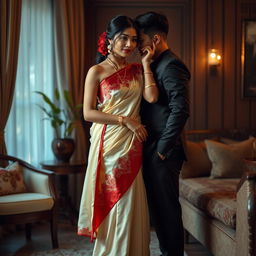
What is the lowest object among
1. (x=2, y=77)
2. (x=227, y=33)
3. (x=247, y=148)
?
(x=247, y=148)

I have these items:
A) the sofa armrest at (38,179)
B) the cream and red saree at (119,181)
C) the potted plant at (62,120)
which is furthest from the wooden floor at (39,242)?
the cream and red saree at (119,181)

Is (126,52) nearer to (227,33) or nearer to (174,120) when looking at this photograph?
(174,120)

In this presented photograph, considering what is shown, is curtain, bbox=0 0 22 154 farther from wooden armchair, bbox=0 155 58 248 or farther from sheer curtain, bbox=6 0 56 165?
wooden armchair, bbox=0 155 58 248

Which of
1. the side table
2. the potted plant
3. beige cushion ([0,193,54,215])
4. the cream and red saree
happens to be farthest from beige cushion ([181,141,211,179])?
the cream and red saree

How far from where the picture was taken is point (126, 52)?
2617mm

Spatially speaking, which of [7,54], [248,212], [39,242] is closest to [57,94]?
[7,54]

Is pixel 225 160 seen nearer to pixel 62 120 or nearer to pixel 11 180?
pixel 62 120

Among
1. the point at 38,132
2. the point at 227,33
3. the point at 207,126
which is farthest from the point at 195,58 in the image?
the point at 38,132

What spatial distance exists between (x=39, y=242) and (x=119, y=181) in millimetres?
1684

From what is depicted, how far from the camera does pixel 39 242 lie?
3.92 m

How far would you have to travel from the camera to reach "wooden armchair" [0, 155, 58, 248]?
3.53 m

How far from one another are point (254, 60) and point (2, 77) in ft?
9.27

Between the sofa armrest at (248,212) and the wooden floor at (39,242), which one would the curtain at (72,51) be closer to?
the wooden floor at (39,242)

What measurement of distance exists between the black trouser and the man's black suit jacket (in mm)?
65
